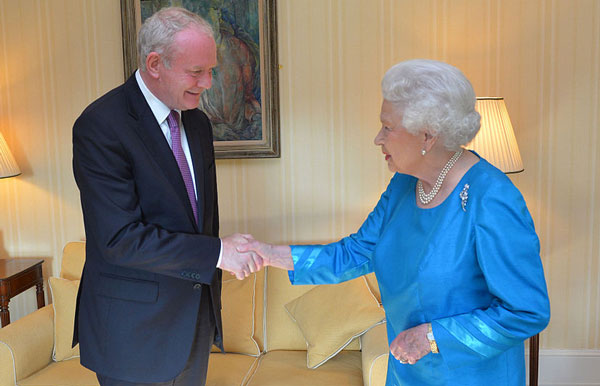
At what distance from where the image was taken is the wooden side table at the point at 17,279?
3176 mm

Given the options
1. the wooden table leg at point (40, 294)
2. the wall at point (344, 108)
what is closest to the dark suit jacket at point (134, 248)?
the wall at point (344, 108)

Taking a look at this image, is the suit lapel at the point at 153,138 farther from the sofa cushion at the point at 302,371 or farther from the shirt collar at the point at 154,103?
the sofa cushion at the point at 302,371

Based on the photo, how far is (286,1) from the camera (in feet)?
11.1

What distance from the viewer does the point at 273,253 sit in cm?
205

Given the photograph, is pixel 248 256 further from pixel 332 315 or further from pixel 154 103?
pixel 332 315

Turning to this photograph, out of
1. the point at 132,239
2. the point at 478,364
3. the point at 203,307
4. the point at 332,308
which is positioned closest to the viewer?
the point at 478,364

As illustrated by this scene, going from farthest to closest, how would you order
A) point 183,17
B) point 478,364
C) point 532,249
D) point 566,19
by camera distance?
point 566,19
point 183,17
point 478,364
point 532,249

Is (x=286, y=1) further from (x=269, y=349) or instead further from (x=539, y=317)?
(x=539, y=317)

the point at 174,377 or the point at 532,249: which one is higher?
the point at 532,249

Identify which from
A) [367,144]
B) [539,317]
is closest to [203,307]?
[539,317]

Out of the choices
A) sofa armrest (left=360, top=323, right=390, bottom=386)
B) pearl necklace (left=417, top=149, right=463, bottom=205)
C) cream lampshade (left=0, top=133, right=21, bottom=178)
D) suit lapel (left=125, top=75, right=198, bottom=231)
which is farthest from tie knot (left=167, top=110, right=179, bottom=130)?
cream lampshade (left=0, top=133, right=21, bottom=178)

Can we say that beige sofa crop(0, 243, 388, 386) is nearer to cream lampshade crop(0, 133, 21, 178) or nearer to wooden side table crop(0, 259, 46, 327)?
wooden side table crop(0, 259, 46, 327)

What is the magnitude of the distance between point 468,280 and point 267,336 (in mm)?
1847

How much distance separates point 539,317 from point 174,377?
3.83ft
